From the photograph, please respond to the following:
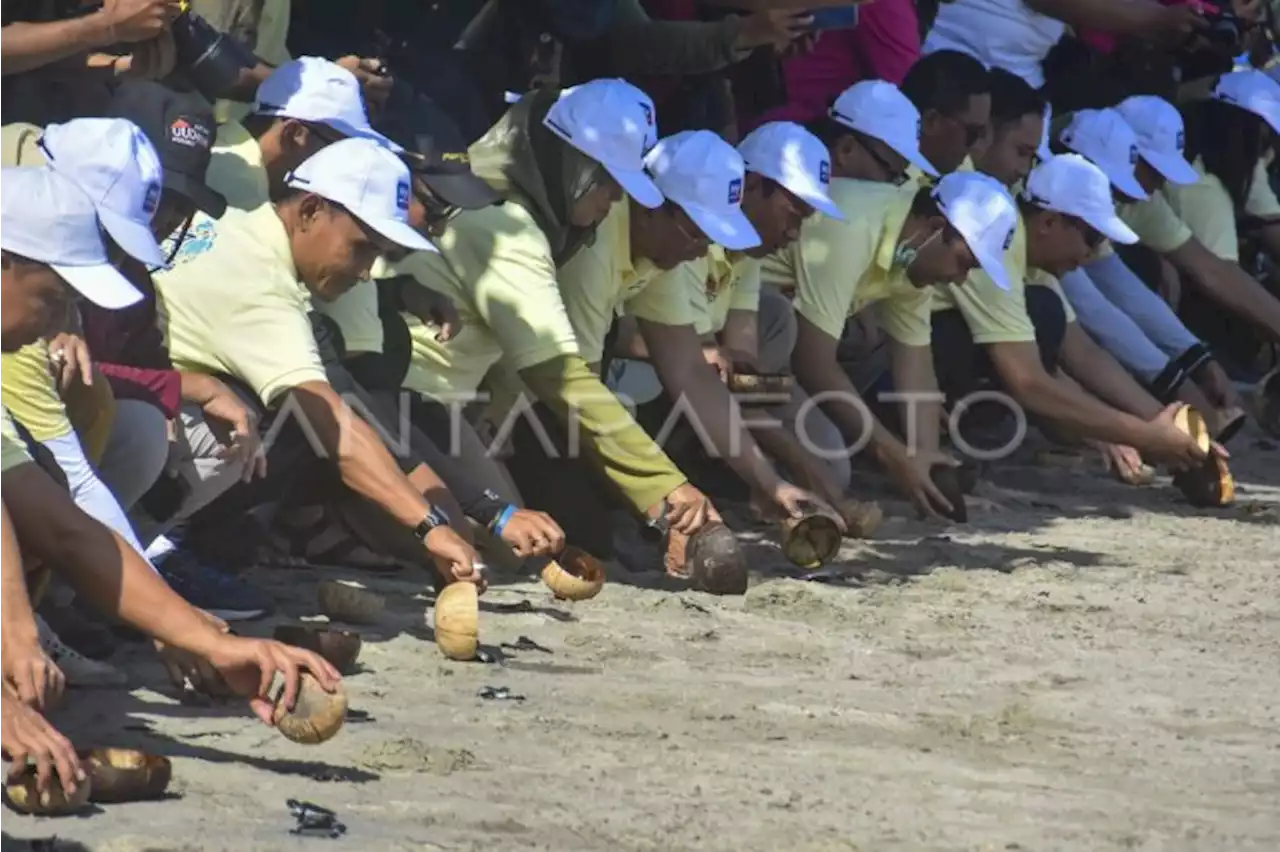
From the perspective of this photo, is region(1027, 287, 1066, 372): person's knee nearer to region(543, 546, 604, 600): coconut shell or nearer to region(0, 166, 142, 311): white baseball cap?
region(543, 546, 604, 600): coconut shell

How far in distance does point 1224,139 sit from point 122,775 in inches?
269

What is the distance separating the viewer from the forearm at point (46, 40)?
5742 millimetres

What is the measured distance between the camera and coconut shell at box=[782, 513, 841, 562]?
22.9ft

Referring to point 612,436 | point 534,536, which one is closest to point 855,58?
point 612,436

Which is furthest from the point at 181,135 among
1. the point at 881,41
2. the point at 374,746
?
the point at 881,41

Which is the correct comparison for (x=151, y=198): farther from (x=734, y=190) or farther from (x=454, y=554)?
(x=734, y=190)

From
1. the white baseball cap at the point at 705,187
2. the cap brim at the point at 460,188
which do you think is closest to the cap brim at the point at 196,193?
the cap brim at the point at 460,188

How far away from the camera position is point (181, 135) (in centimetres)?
596

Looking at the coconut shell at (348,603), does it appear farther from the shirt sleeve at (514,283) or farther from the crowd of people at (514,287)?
the shirt sleeve at (514,283)

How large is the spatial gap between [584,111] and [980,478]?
8.15 feet

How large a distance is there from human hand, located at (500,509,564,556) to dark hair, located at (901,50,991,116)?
2860 millimetres

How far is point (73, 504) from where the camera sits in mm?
4594

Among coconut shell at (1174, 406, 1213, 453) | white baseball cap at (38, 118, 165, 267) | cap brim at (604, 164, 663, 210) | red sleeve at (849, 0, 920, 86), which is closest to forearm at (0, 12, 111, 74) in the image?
white baseball cap at (38, 118, 165, 267)

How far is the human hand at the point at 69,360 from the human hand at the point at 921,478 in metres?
3.17
